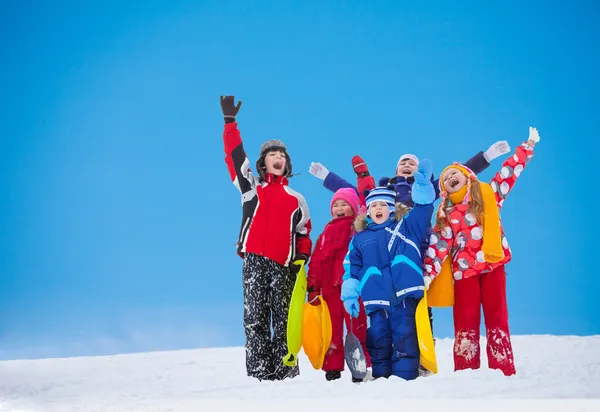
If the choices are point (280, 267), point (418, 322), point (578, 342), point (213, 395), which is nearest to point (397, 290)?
point (418, 322)

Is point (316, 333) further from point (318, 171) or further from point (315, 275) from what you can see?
point (318, 171)

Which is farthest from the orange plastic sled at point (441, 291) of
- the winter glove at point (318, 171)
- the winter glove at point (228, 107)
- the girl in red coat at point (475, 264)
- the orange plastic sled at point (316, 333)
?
the winter glove at point (228, 107)

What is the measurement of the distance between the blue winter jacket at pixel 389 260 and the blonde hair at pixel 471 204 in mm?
230

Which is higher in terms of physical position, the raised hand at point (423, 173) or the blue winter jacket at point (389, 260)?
the raised hand at point (423, 173)

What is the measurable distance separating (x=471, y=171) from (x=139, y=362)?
5128mm

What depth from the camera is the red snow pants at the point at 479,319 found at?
5395 millimetres

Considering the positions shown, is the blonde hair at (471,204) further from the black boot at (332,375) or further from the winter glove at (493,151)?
the black boot at (332,375)

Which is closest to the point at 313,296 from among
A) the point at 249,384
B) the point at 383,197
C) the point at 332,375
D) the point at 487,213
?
the point at 332,375

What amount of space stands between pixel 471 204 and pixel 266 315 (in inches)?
79.8

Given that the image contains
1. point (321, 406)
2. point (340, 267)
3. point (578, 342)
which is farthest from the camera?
point (578, 342)

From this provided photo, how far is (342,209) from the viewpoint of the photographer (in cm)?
623

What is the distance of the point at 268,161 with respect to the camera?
628cm

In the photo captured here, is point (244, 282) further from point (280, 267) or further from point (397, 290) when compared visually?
point (397, 290)

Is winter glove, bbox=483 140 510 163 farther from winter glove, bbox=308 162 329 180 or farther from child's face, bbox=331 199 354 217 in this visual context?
winter glove, bbox=308 162 329 180
